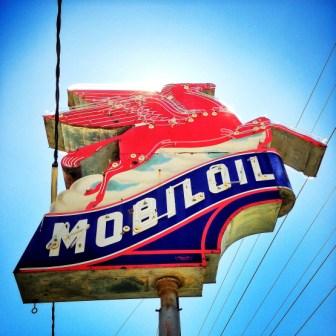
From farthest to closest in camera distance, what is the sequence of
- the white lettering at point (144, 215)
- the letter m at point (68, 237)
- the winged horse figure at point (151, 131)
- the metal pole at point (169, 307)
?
1. the winged horse figure at point (151, 131)
2. the white lettering at point (144, 215)
3. the letter m at point (68, 237)
4. the metal pole at point (169, 307)

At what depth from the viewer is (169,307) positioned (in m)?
5.43

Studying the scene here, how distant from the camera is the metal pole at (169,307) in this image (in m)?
5.07

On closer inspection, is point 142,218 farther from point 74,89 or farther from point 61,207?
point 74,89

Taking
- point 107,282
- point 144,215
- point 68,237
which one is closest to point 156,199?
point 144,215

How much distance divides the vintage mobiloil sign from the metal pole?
129 mm

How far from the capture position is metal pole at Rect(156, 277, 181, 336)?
507 centimetres

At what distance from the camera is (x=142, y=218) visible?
6820mm

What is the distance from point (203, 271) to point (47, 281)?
2128 mm

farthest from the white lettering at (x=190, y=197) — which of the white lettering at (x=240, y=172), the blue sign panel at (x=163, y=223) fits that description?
the white lettering at (x=240, y=172)

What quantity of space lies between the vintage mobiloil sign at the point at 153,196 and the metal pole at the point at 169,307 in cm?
13

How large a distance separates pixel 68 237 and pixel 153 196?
1.52m

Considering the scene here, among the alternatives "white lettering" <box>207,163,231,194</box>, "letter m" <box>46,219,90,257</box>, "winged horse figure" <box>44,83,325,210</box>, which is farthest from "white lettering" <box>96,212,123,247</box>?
"white lettering" <box>207,163,231,194</box>

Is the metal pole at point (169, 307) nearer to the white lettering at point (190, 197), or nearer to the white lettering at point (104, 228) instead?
the white lettering at point (104, 228)

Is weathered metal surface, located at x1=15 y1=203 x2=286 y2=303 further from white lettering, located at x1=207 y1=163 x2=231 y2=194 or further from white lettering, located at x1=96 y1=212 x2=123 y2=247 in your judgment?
white lettering, located at x1=207 y1=163 x2=231 y2=194
